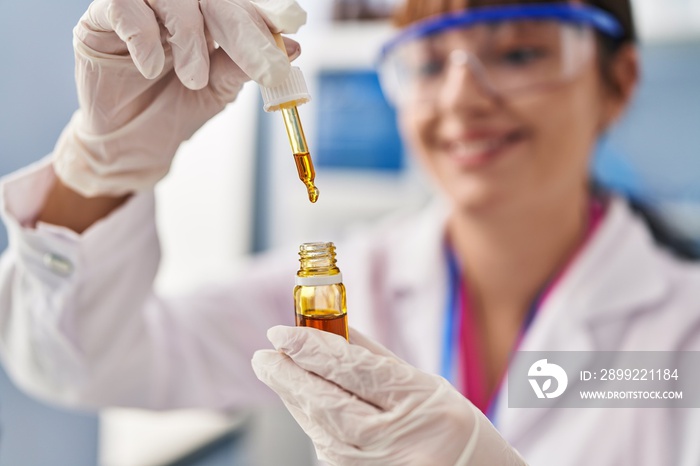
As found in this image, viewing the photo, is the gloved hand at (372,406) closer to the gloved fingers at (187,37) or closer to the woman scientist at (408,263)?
the woman scientist at (408,263)

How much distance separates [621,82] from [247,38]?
0.96 m

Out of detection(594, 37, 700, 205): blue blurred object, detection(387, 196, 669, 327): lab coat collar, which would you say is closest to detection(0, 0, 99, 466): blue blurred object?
detection(387, 196, 669, 327): lab coat collar

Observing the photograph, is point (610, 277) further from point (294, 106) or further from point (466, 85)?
point (294, 106)

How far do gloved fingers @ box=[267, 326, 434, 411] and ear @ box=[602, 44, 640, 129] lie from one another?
899 millimetres

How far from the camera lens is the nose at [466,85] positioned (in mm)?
1141

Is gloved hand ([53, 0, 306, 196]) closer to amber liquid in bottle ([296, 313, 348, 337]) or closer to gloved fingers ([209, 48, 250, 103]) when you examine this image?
gloved fingers ([209, 48, 250, 103])

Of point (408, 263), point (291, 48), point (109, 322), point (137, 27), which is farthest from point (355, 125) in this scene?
point (137, 27)

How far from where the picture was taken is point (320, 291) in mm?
623

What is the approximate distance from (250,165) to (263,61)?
196cm

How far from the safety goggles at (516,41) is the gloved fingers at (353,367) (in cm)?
69

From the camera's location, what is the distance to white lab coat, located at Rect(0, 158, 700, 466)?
2.97ft

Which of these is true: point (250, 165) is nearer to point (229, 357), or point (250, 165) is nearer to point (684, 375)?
point (229, 357)

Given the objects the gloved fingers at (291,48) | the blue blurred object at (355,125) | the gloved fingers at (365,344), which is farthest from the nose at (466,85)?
the blue blurred object at (355,125)

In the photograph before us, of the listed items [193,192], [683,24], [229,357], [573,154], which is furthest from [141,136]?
[683,24]
